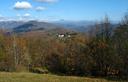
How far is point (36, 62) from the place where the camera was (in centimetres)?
8244

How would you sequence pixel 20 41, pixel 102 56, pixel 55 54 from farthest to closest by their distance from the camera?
pixel 20 41, pixel 55 54, pixel 102 56

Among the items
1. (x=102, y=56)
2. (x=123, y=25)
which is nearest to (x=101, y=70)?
(x=102, y=56)

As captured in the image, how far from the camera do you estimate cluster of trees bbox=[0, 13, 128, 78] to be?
158ft

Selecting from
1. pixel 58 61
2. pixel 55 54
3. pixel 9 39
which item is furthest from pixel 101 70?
pixel 9 39

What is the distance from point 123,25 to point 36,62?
135 ft

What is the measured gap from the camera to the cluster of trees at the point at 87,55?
1901 inches

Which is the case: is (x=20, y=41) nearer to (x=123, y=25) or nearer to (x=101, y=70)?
(x=101, y=70)

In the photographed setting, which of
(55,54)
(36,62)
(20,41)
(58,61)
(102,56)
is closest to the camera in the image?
(102,56)

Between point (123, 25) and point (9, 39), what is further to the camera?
point (9, 39)

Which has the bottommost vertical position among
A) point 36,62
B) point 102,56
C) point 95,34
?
point 36,62

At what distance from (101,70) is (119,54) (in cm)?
846

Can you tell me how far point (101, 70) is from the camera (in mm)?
55531

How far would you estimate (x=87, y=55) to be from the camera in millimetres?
58969

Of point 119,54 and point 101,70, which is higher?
point 119,54
